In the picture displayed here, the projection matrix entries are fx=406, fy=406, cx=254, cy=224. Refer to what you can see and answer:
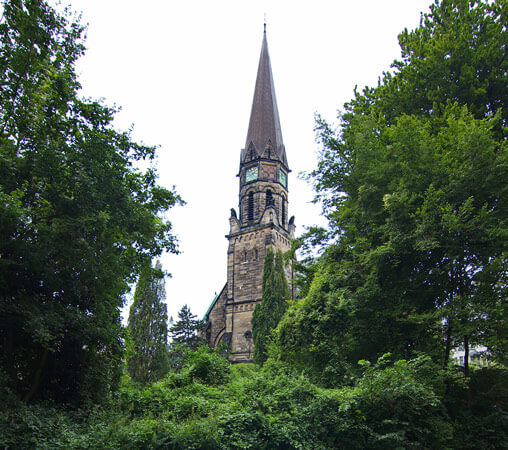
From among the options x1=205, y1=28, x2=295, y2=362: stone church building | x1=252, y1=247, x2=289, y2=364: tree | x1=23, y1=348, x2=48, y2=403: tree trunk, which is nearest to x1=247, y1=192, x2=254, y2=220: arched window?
x1=205, y1=28, x2=295, y2=362: stone church building

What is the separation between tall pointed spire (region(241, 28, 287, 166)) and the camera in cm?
3591

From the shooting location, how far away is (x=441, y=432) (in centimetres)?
764

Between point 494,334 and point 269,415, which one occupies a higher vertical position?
point 494,334

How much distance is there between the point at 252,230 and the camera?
106 feet

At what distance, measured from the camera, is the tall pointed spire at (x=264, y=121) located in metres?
35.9

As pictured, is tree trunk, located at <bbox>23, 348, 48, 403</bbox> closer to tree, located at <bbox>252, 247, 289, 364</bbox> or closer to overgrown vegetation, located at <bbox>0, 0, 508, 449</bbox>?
overgrown vegetation, located at <bbox>0, 0, 508, 449</bbox>

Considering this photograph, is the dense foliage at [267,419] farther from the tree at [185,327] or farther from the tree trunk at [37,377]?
the tree at [185,327]

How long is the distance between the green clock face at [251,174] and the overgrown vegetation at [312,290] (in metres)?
23.1

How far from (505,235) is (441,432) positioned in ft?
12.9

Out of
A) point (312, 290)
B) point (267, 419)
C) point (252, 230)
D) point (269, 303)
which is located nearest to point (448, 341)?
point (312, 290)

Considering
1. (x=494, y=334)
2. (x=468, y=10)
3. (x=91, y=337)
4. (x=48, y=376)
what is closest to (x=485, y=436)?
(x=494, y=334)

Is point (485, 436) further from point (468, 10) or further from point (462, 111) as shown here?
point (468, 10)

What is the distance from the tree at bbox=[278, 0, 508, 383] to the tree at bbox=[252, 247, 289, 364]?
15551 millimetres

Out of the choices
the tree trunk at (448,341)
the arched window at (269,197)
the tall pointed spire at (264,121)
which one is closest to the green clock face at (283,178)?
the tall pointed spire at (264,121)
